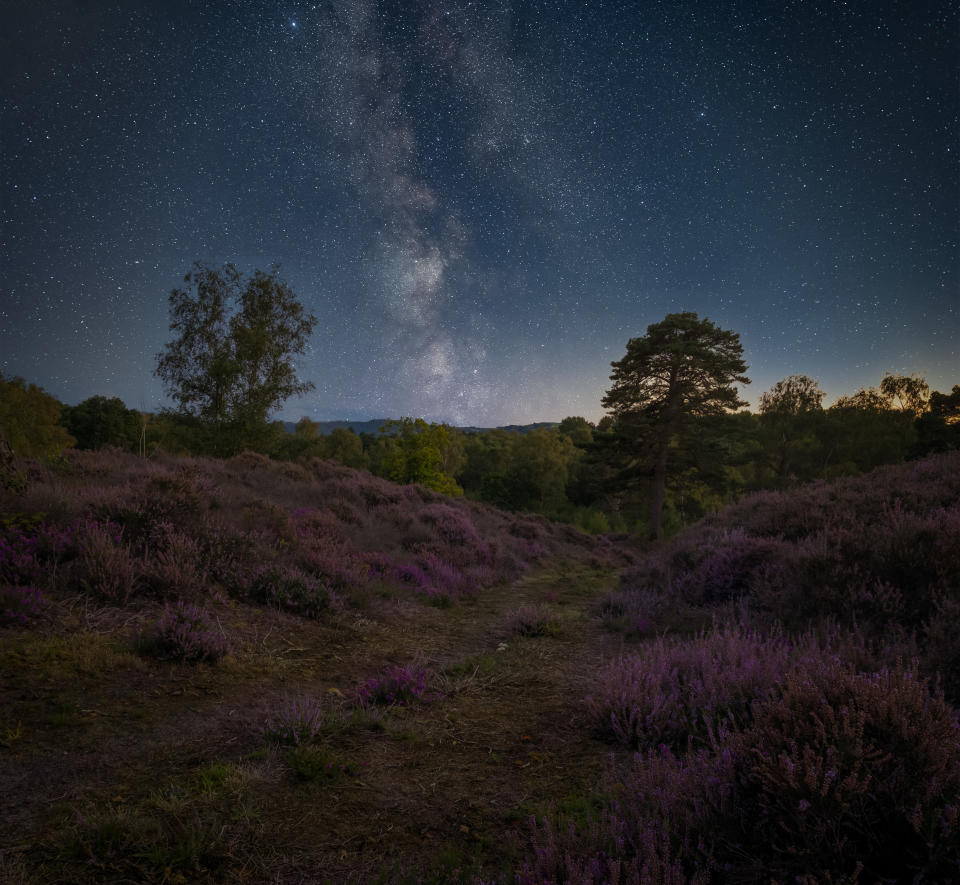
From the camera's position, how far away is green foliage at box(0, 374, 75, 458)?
32.1 metres

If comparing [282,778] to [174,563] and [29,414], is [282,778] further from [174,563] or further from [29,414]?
[29,414]

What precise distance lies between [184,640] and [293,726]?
198cm

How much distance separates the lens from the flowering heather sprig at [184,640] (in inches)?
183

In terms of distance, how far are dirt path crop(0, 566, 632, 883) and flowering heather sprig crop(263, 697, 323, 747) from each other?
0.41 ft

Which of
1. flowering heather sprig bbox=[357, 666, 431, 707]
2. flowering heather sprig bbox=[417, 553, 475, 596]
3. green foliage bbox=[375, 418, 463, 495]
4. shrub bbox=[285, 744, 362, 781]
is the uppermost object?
green foliage bbox=[375, 418, 463, 495]

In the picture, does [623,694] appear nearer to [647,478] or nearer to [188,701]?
[188,701]

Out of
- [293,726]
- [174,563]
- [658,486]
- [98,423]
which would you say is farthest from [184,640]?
[98,423]

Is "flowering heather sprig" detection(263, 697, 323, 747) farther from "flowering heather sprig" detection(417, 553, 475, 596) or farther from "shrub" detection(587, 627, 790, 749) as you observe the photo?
"flowering heather sprig" detection(417, 553, 475, 596)

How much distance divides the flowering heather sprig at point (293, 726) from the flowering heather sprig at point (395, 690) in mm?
758

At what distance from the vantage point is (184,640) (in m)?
→ 4.68

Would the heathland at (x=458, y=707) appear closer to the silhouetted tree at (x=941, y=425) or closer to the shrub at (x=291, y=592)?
the shrub at (x=291, y=592)

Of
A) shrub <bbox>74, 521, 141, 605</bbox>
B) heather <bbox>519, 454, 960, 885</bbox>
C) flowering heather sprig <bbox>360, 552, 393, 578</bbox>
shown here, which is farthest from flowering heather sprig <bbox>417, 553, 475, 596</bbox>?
shrub <bbox>74, 521, 141, 605</bbox>

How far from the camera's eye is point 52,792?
8.83 feet

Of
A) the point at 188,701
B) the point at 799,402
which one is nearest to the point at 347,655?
the point at 188,701
